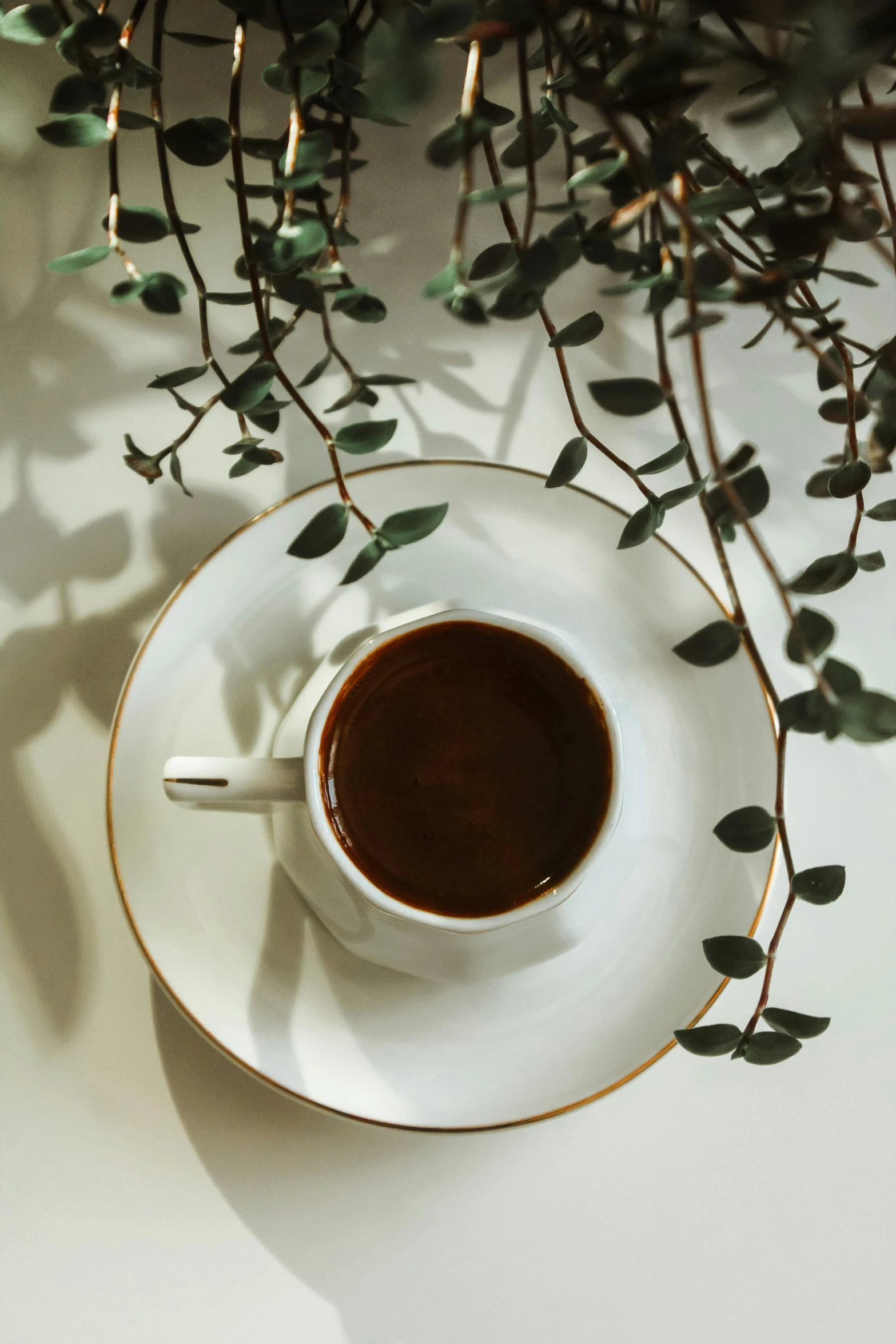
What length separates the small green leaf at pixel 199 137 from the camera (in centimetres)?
55

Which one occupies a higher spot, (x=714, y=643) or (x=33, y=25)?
(x=33, y=25)

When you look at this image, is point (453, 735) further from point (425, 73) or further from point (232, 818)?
point (425, 73)

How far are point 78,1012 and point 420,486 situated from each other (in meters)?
0.48

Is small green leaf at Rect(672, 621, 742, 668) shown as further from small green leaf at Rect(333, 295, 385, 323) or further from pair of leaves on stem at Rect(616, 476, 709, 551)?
small green leaf at Rect(333, 295, 385, 323)

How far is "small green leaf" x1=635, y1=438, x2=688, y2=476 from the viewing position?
20.5 inches

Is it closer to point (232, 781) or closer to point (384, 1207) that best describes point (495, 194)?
point (232, 781)

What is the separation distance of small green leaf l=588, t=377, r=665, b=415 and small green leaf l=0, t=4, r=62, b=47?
35cm

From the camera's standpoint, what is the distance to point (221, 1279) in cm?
77

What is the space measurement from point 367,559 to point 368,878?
0.21m

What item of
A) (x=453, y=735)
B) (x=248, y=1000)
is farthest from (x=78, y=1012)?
(x=453, y=735)

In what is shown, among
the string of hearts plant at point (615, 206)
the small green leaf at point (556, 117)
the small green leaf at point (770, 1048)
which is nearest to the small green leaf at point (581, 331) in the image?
the string of hearts plant at point (615, 206)

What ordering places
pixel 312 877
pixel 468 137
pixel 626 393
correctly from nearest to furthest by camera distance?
pixel 468 137, pixel 626 393, pixel 312 877

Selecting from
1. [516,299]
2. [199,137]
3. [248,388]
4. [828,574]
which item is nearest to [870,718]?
[828,574]

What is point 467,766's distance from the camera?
2.21 feet
